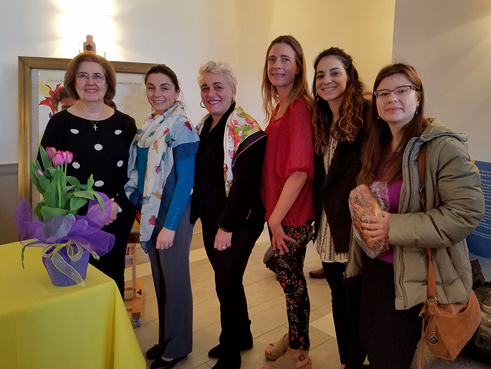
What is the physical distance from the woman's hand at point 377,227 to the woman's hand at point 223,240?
2.19 ft

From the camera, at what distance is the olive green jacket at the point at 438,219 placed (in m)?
1.14

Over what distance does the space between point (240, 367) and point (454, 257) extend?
126 cm

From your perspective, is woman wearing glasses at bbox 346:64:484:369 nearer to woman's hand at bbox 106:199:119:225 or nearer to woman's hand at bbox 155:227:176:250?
woman's hand at bbox 155:227:176:250

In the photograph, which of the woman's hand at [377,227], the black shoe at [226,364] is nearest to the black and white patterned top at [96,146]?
the black shoe at [226,364]

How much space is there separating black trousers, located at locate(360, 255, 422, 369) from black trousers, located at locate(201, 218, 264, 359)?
59cm

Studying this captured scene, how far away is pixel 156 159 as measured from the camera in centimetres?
176

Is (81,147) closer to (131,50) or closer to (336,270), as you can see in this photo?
(336,270)

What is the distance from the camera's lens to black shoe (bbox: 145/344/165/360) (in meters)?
2.04

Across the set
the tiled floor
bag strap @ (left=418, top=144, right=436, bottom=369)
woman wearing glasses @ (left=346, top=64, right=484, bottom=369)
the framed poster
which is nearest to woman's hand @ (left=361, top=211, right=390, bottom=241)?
woman wearing glasses @ (left=346, top=64, right=484, bottom=369)

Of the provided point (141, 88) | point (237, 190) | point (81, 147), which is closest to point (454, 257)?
point (237, 190)

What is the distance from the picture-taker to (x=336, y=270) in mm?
1666

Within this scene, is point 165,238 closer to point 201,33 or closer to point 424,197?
point 424,197

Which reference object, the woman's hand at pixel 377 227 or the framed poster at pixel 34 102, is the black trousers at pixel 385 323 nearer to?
the woman's hand at pixel 377 227

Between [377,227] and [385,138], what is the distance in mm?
368
